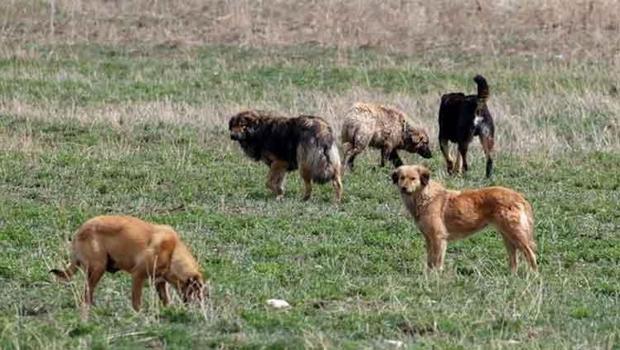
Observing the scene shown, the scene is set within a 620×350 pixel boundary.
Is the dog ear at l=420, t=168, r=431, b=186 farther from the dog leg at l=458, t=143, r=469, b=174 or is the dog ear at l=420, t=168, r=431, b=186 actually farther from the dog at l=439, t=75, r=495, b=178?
the dog leg at l=458, t=143, r=469, b=174

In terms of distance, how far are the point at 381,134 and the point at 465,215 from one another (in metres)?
6.34

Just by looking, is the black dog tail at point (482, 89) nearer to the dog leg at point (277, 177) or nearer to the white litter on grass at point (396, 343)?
the dog leg at point (277, 177)

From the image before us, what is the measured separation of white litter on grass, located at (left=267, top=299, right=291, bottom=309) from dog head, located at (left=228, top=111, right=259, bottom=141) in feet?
20.3

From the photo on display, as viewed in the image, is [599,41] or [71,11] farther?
[71,11]

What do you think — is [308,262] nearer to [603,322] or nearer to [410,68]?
[603,322]

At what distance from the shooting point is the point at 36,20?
3144cm

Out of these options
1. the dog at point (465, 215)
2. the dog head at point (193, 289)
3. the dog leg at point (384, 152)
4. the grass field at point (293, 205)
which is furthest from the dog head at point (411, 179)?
the dog leg at point (384, 152)

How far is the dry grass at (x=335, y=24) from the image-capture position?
96.2 feet

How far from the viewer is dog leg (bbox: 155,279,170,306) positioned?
9.41 metres

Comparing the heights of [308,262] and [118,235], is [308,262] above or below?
below

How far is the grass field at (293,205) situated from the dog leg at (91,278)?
0.54 ft

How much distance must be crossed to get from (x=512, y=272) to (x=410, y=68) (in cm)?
1527

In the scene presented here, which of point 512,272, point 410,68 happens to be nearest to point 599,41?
point 410,68

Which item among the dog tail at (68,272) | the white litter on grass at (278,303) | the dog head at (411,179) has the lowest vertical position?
the white litter on grass at (278,303)
